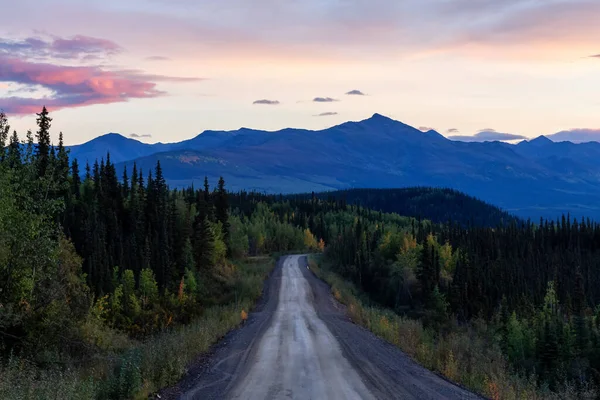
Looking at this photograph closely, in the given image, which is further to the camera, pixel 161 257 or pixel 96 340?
pixel 161 257

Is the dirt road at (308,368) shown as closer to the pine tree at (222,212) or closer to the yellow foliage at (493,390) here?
the yellow foliage at (493,390)

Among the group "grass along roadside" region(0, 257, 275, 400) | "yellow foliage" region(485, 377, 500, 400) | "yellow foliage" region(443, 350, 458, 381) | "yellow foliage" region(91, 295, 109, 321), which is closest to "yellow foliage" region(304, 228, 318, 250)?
"yellow foliage" region(91, 295, 109, 321)

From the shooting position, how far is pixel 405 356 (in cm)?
2362

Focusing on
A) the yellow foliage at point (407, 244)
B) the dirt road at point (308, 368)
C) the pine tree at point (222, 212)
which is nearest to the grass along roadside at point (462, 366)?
the dirt road at point (308, 368)

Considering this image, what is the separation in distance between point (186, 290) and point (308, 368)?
44986mm

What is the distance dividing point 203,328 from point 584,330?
40400 mm

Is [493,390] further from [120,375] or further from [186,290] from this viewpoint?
[186,290]

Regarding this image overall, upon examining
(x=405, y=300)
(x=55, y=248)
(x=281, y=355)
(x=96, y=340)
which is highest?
(x=55, y=248)

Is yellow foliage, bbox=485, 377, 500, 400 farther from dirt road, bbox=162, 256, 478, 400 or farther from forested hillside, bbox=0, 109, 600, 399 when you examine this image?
dirt road, bbox=162, 256, 478, 400

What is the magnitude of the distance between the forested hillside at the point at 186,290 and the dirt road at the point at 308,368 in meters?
1.10

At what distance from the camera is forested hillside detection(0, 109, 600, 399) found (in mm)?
21784

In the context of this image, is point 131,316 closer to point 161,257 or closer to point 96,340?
point 161,257

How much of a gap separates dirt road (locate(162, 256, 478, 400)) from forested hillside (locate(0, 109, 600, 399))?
3.62 ft

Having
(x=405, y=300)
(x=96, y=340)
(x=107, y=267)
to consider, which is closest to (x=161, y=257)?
(x=107, y=267)
